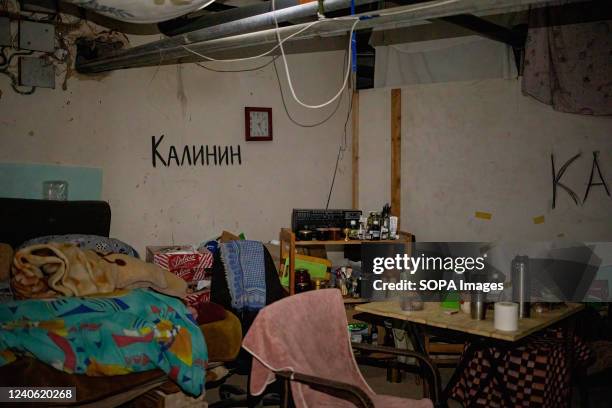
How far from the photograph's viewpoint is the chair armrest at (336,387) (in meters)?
1.95

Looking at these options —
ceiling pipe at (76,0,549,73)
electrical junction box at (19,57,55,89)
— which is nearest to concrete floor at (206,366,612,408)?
ceiling pipe at (76,0,549,73)

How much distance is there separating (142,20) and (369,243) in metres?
2.56

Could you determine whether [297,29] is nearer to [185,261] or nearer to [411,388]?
[185,261]

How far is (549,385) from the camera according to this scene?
300 centimetres

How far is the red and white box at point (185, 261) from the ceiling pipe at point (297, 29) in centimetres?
125

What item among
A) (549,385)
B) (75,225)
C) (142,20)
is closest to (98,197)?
(75,225)

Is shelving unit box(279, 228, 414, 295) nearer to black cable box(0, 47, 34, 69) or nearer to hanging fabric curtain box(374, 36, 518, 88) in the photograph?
hanging fabric curtain box(374, 36, 518, 88)

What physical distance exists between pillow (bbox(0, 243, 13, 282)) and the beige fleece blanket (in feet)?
1.74

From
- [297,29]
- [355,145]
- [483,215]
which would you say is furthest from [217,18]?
[483,215]

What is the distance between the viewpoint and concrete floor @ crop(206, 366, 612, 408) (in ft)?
11.1

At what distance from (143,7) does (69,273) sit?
1.15m

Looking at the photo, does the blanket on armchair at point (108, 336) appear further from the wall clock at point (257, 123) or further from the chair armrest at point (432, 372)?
the wall clock at point (257, 123)

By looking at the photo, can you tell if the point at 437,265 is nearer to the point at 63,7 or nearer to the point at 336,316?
the point at 336,316

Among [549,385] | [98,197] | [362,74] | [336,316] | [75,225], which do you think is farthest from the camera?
[362,74]
